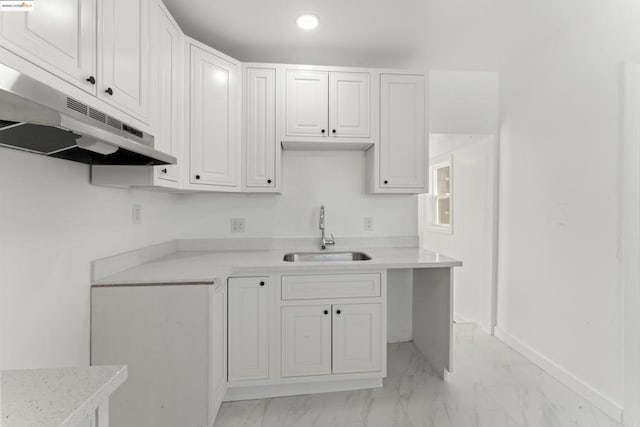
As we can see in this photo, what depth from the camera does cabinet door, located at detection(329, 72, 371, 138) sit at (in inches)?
85.1

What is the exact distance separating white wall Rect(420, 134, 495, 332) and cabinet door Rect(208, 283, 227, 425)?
1769 millimetres

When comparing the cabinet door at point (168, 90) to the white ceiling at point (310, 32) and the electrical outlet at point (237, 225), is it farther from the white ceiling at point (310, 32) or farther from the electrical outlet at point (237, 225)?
the electrical outlet at point (237, 225)

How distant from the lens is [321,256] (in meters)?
2.40

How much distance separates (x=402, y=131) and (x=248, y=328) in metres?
1.75

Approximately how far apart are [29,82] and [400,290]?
257 cm

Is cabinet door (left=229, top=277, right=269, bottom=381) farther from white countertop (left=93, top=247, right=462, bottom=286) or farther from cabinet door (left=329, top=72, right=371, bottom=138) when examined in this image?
cabinet door (left=329, top=72, right=371, bottom=138)

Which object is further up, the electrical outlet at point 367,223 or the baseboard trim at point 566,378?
the electrical outlet at point 367,223

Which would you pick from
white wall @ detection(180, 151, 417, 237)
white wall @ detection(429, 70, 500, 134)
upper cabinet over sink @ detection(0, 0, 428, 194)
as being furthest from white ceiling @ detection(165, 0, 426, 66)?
white wall @ detection(180, 151, 417, 237)

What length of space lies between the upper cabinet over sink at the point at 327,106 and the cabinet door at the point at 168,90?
72 centimetres

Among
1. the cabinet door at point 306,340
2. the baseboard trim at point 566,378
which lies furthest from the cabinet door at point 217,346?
the baseboard trim at point 566,378

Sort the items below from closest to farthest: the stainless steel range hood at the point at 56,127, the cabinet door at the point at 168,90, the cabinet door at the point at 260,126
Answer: the stainless steel range hood at the point at 56,127 < the cabinet door at the point at 168,90 < the cabinet door at the point at 260,126

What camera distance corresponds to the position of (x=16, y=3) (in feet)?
2.49

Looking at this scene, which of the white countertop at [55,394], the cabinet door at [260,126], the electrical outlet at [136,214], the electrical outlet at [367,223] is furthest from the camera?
the electrical outlet at [367,223]

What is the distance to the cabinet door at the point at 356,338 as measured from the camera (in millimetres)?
1859
